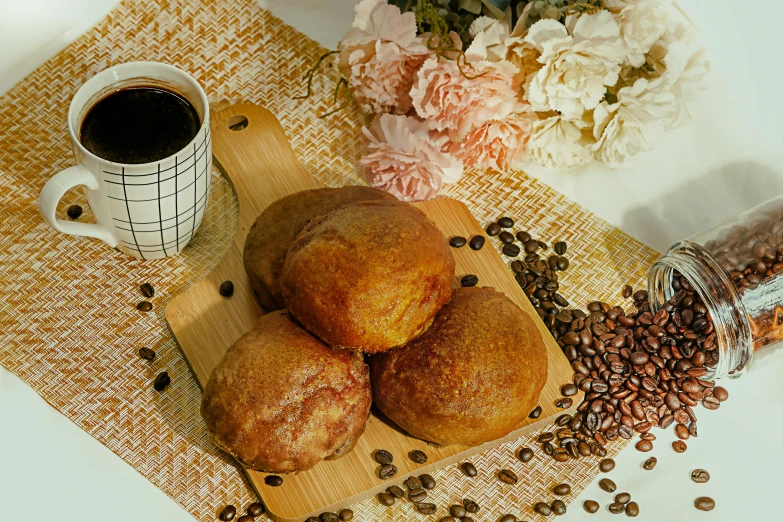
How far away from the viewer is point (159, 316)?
2643 mm

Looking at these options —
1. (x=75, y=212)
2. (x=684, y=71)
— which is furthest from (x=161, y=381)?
(x=684, y=71)

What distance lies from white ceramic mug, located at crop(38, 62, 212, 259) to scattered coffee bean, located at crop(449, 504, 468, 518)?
1.10 meters

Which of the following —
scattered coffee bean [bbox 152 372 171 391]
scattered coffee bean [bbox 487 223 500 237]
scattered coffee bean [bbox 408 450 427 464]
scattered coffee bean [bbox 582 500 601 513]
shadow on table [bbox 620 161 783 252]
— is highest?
shadow on table [bbox 620 161 783 252]

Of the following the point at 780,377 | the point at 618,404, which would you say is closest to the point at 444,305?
the point at 618,404

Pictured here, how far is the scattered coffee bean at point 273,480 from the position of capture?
2291 mm

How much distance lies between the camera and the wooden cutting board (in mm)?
2309

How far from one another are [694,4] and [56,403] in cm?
264

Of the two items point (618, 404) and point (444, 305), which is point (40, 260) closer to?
point (444, 305)

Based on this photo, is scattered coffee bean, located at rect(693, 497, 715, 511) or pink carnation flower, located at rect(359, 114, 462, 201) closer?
scattered coffee bean, located at rect(693, 497, 715, 511)

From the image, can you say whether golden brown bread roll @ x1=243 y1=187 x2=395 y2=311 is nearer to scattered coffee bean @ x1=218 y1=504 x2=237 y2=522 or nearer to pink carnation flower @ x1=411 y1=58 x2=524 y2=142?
pink carnation flower @ x1=411 y1=58 x2=524 y2=142

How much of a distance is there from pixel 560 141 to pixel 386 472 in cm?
120

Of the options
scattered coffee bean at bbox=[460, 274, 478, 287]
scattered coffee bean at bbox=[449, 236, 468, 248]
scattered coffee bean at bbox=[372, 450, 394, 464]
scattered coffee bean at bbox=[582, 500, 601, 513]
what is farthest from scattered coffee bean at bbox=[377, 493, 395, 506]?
scattered coffee bean at bbox=[449, 236, 468, 248]

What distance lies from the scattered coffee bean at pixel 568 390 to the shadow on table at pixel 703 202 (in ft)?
2.24

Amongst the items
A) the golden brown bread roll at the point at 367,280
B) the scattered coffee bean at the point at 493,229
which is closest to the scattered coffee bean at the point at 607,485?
the golden brown bread roll at the point at 367,280
